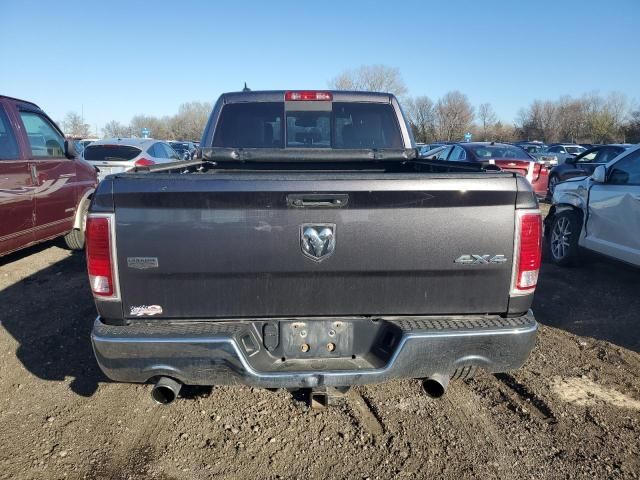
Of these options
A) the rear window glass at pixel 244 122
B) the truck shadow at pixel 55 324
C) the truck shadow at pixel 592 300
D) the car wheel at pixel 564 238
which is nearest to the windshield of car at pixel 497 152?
the car wheel at pixel 564 238

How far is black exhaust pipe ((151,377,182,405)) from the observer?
2389mm

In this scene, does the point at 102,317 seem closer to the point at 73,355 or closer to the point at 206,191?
the point at 206,191

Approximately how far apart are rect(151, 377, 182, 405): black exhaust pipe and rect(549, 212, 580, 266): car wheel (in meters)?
5.70

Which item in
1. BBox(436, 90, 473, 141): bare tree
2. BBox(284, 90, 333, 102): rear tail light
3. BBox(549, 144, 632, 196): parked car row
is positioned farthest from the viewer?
BBox(436, 90, 473, 141): bare tree

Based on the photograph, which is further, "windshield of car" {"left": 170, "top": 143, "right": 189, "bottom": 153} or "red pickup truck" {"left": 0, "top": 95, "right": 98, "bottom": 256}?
"windshield of car" {"left": 170, "top": 143, "right": 189, "bottom": 153}

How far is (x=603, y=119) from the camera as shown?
188 feet

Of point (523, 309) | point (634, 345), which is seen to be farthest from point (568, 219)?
point (523, 309)

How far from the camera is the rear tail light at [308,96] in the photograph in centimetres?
434

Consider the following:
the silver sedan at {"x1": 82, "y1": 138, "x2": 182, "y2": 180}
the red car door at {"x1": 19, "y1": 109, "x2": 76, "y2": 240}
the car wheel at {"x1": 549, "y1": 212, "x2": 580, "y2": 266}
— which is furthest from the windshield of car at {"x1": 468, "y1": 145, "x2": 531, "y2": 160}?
the red car door at {"x1": 19, "y1": 109, "x2": 76, "y2": 240}

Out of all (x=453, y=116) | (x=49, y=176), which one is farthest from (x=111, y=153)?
(x=453, y=116)

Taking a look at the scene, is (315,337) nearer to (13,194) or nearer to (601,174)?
A: (13,194)

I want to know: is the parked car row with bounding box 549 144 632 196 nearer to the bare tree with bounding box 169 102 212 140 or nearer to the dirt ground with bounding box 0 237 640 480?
the dirt ground with bounding box 0 237 640 480

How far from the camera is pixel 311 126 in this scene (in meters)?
4.59

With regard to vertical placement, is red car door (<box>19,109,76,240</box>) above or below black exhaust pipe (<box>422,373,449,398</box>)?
above
